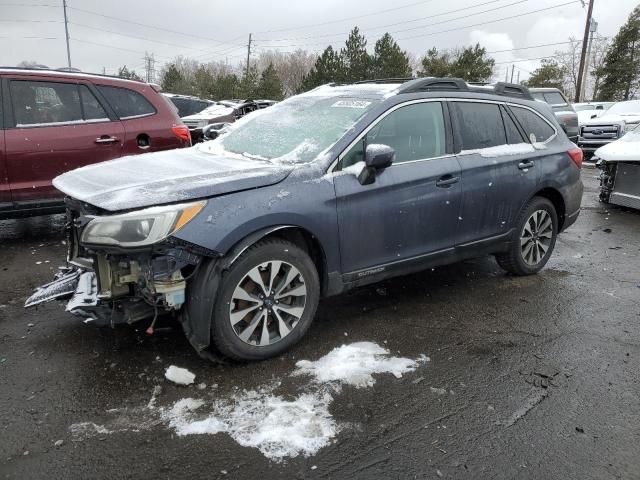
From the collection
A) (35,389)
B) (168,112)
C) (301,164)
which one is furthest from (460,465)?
(168,112)

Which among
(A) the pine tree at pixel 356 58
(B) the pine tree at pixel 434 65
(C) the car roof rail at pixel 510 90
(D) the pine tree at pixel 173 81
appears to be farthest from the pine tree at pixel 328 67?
(C) the car roof rail at pixel 510 90

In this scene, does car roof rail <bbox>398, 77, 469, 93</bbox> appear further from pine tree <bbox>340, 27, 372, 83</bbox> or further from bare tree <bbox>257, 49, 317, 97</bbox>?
bare tree <bbox>257, 49, 317, 97</bbox>

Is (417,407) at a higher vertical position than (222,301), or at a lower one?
lower

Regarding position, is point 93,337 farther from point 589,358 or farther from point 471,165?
point 589,358

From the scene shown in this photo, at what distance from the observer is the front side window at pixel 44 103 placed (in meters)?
5.49

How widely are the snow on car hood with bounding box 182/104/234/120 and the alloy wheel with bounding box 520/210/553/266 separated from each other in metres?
10.7

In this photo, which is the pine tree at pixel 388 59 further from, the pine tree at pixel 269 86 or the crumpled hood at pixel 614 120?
the crumpled hood at pixel 614 120

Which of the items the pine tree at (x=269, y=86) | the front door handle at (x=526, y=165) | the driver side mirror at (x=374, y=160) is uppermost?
the pine tree at (x=269, y=86)

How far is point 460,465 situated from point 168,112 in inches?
220

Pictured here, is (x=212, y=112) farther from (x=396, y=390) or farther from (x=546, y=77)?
(x=546, y=77)

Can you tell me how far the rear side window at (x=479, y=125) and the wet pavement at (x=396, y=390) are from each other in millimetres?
1388

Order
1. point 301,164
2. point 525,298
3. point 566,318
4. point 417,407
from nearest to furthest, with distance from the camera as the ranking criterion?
point 417,407 → point 301,164 → point 566,318 → point 525,298

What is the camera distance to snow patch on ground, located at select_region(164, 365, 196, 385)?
311 cm

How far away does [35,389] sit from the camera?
3.03 meters
